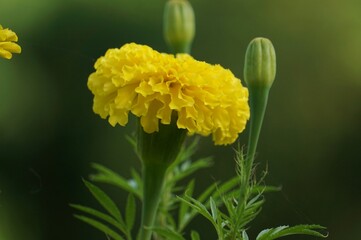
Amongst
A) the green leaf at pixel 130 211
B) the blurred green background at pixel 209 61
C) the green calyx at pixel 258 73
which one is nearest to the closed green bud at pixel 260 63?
the green calyx at pixel 258 73

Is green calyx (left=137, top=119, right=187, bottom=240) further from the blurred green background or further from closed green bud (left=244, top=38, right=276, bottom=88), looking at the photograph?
the blurred green background

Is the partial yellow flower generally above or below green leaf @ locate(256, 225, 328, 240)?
above

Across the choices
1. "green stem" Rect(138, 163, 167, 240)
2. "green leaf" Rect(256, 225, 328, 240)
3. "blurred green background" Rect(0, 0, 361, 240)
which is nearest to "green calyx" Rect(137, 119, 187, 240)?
"green stem" Rect(138, 163, 167, 240)

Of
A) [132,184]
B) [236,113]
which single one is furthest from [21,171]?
[236,113]

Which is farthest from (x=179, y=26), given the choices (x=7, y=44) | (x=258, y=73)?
(x=7, y=44)

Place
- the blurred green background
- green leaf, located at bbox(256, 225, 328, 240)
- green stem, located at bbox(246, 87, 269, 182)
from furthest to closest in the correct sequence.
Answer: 1. the blurred green background
2. green stem, located at bbox(246, 87, 269, 182)
3. green leaf, located at bbox(256, 225, 328, 240)

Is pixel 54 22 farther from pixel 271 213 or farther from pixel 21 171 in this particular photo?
pixel 271 213

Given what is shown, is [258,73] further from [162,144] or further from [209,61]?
[209,61]
